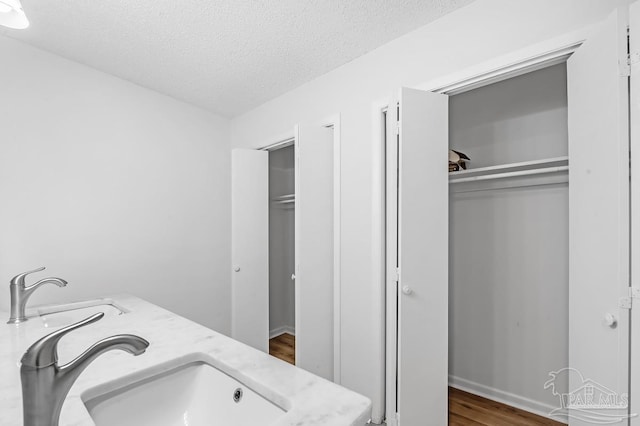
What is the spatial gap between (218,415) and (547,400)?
2.30 metres

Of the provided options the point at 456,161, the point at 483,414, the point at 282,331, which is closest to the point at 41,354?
the point at 456,161

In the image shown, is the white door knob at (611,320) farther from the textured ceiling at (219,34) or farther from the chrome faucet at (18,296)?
the chrome faucet at (18,296)

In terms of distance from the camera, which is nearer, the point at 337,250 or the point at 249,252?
the point at 337,250

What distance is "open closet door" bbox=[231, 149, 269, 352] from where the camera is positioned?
293 centimetres

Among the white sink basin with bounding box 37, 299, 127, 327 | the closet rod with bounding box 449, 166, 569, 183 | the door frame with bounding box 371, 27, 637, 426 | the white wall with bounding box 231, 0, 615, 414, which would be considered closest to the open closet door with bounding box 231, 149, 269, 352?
the white wall with bounding box 231, 0, 615, 414

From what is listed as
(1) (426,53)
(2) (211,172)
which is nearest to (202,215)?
(2) (211,172)

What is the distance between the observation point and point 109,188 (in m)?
2.42

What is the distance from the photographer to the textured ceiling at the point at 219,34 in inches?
66.6

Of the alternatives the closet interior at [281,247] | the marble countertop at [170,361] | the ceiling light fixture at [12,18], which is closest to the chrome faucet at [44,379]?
the marble countertop at [170,361]

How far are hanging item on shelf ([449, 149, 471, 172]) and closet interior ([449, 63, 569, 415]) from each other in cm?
9

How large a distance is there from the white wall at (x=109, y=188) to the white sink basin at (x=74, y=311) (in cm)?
37

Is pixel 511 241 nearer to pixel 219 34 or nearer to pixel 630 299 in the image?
pixel 630 299

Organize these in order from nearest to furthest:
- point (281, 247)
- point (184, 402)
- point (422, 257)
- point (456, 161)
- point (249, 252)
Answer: point (184, 402) < point (422, 257) < point (456, 161) < point (249, 252) < point (281, 247)

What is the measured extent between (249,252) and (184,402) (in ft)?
6.48
